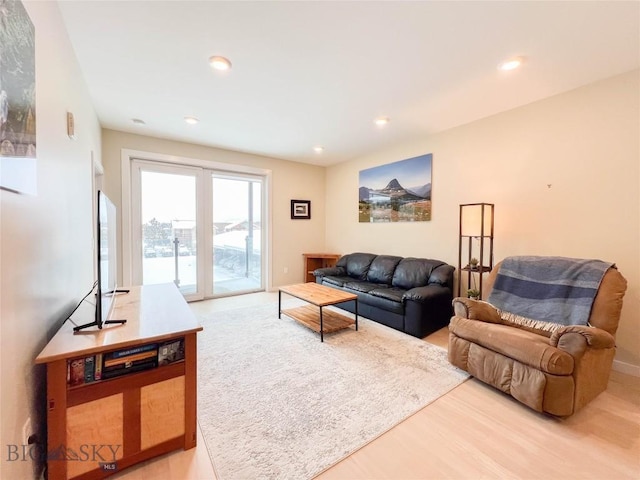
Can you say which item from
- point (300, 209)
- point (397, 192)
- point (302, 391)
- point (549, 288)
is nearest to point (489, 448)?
point (302, 391)

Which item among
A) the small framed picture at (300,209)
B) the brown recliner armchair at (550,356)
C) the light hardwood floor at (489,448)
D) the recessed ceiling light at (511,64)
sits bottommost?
the light hardwood floor at (489,448)

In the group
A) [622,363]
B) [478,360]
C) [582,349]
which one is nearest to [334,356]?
[478,360]

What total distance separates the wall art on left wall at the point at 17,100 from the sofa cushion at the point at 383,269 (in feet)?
12.1

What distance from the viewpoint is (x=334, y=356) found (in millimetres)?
2572

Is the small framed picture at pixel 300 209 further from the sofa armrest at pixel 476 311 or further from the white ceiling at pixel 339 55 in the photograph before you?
the sofa armrest at pixel 476 311

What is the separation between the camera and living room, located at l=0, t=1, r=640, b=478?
3.72 ft

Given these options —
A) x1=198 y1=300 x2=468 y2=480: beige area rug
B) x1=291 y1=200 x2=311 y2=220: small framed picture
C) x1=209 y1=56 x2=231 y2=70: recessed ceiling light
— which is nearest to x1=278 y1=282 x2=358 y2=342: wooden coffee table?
x1=198 y1=300 x2=468 y2=480: beige area rug

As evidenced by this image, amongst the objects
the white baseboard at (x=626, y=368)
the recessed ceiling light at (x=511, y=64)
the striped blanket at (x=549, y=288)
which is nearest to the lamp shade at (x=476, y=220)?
the striped blanket at (x=549, y=288)

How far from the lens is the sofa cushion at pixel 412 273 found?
3559 millimetres

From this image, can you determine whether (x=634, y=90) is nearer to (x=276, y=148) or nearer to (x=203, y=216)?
(x=276, y=148)

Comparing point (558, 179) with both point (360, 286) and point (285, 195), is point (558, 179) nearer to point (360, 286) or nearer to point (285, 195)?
point (360, 286)

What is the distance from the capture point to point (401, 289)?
11.9 feet

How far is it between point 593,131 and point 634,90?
36 cm

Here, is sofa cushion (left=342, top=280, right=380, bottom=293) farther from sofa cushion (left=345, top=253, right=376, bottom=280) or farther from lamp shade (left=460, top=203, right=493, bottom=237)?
lamp shade (left=460, top=203, right=493, bottom=237)
